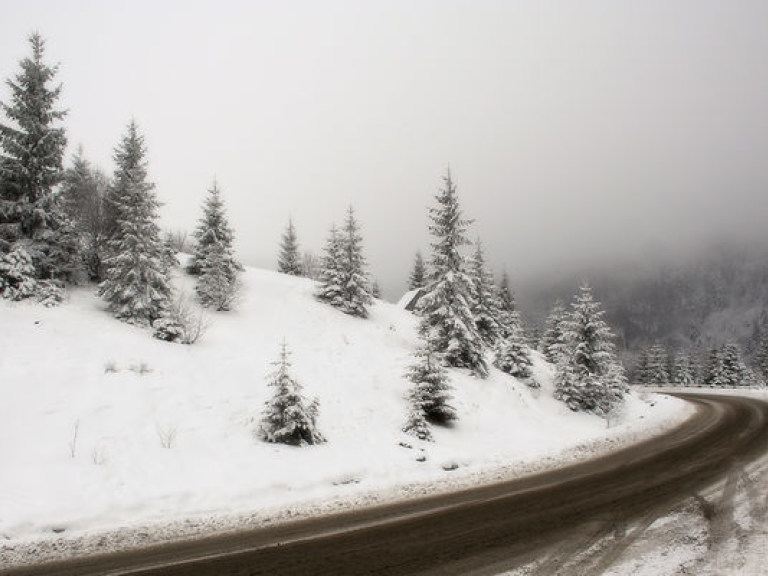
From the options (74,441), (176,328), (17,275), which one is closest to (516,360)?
(176,328)

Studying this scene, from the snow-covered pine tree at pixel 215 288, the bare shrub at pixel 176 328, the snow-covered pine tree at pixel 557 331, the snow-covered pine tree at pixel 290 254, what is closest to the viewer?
the bare shrub at pixel 176 328

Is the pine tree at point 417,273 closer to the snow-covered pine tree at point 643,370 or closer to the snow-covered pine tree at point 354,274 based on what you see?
the snow-covered pine tree at point 354,274

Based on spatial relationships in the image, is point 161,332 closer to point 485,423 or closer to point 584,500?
point 485,423

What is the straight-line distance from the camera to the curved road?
6391 mm

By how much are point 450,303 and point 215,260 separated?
1411 cm

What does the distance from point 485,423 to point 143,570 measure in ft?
49.4

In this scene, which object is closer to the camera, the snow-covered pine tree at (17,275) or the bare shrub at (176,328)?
the snow-covered pine tree at (17,275)

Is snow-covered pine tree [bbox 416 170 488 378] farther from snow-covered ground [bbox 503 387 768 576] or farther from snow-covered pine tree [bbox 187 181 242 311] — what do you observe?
snow-covered ground [bbox 503 387 768 576]

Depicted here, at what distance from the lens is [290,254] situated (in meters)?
52.5

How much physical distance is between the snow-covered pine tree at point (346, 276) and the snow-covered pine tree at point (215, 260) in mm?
6318

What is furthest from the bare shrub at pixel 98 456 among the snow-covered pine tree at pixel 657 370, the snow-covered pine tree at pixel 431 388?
the snow-covered pine tree at pixel 657 370

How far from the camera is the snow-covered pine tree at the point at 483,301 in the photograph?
32.7 m

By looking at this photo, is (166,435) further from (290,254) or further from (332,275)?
(290,254)

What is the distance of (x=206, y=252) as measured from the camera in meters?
30.5
